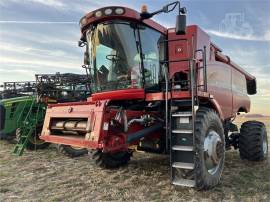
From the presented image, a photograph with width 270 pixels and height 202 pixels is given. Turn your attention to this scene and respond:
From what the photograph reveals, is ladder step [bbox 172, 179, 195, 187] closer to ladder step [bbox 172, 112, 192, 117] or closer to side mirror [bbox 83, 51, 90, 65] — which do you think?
ladder step [bbox 172, 112, 192, 117]

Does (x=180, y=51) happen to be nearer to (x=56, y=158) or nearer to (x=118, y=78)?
(x=118, y=78)

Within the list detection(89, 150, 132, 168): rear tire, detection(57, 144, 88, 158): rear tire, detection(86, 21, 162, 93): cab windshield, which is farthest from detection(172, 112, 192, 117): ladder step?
detection(57, 144, 88, 158): rear tire

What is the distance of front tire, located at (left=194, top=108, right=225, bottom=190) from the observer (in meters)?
4.82

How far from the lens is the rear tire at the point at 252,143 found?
7.23 metres

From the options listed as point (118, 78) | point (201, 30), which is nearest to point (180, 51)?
point (201, 30)

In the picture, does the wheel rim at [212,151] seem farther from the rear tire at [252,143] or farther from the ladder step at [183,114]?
the rear tire at [252,143]

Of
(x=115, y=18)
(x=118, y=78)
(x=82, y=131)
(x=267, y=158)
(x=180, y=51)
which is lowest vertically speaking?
(x=267, y=158)

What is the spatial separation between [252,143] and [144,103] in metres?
2.85

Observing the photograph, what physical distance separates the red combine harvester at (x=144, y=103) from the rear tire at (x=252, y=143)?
138cm

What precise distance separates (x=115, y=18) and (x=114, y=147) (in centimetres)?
218

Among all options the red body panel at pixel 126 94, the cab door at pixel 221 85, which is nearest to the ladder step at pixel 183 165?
the red body panel at pixel 126 94

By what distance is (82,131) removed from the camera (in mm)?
5270

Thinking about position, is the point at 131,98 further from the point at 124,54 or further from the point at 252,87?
the point at 252,87

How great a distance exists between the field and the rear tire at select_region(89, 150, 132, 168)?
134 millimetres
